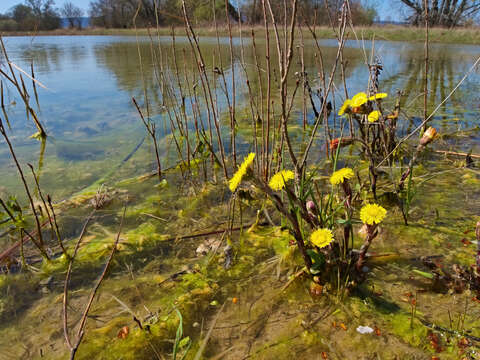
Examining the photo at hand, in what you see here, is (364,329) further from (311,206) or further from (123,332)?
(123,332)

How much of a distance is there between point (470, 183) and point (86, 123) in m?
3.19

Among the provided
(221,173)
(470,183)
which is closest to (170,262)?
(221,173)

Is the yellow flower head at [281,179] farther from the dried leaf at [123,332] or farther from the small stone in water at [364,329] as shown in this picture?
the dried leaf at [123,332]

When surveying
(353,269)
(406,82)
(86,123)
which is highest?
(406,82)

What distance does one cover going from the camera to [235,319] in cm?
97

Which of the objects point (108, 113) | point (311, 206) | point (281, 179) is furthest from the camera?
point (108, 113)

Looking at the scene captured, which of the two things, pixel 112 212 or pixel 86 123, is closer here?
pixel 112 212

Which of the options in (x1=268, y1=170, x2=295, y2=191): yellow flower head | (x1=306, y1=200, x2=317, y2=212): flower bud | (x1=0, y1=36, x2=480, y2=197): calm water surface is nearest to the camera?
(x1=268, y1=170, x2=295, y2=191): yellow flower head

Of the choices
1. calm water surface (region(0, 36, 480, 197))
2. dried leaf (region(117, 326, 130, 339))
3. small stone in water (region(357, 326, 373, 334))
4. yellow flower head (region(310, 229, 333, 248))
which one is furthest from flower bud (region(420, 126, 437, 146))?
dried leaf (region(117, 326, 130, 339))

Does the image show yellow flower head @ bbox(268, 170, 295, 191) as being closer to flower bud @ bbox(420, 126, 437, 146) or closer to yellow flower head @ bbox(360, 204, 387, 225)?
yellow flower head @ bbox(360, 204, 387, 225)

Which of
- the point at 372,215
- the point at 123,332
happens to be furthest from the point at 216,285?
the point at 372,215

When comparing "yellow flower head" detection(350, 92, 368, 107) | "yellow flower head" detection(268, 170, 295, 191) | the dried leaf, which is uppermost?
"yellow flower head" detection(350, 92, 368, 107)

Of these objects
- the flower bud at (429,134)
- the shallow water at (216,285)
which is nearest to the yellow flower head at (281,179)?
the shallow water at (216,285)

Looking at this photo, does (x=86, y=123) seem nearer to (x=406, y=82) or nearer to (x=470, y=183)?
(x=470, y=183)
